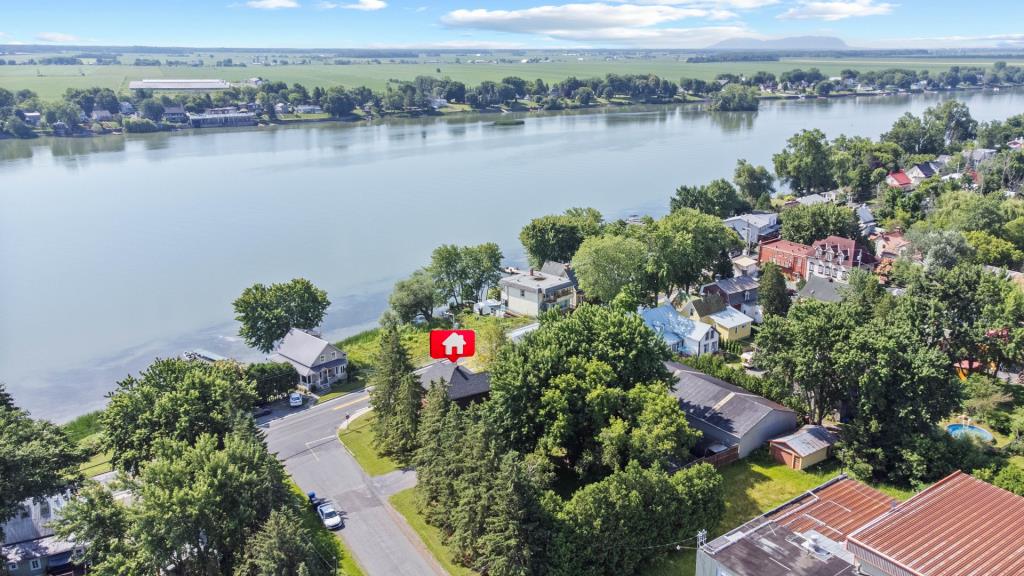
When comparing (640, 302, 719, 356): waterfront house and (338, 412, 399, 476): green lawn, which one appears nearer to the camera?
Result: (338, 412, 399, 476): green lawn

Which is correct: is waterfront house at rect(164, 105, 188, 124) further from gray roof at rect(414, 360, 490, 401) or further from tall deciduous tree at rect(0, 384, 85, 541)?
tall deciduous tree at rect(0, 384, 85, 541)

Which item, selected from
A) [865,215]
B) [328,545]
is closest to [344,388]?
[328,545]

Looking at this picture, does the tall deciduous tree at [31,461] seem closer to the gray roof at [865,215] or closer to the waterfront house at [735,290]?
the waterfront house at [735,290]

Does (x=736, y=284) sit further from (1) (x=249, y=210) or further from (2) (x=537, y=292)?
(1) (x=249, y=210)

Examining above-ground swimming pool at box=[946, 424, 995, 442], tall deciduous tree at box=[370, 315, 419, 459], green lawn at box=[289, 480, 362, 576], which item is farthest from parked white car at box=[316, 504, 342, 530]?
above-ground swimming pool at box=[946, 424, 995, 442]

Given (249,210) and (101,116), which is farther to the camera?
Answer: (101,116)

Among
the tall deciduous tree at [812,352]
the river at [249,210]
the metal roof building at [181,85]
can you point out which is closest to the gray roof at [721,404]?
the tall deciduous tree at [812,352]

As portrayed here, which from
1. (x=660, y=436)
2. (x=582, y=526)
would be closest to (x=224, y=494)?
(x=582, y=526)
